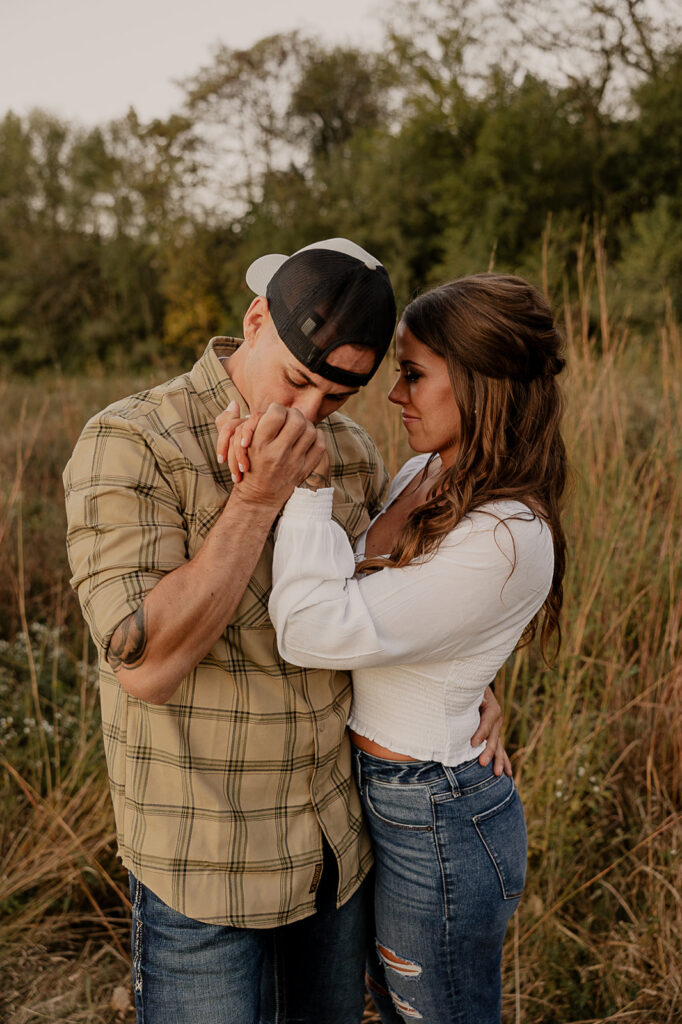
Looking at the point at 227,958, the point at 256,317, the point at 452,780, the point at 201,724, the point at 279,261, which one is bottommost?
the point at 227,958

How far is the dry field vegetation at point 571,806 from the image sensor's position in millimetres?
2236

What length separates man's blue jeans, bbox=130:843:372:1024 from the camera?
54.7 inches

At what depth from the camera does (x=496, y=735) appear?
1637 mm

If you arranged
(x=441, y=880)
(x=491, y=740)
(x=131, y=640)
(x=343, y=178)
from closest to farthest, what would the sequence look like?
1. (x=131, y=640)
2. (x=441, y=880)
3. (x=491, y=740)
4. (x=343, y=178)

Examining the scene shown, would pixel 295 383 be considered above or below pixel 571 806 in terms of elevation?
above

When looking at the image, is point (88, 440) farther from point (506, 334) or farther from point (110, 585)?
point (506, 334)

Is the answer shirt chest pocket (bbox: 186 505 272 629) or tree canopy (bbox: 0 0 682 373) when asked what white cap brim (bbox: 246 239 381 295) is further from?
tree canopy (bbox: 0 0 682 373)

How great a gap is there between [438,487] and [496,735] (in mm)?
553

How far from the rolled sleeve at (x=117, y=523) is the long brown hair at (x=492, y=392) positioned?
0.46 m

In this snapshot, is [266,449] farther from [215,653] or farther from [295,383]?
[215,653]

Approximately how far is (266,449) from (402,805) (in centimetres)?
79

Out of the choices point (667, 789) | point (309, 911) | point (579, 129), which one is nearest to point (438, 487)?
point (309, 911)

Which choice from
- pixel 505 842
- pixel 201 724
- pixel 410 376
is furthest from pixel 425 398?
pixel 505 842

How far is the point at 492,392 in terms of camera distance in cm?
159
